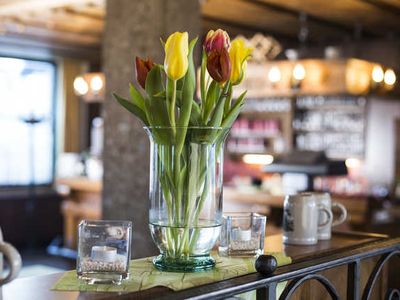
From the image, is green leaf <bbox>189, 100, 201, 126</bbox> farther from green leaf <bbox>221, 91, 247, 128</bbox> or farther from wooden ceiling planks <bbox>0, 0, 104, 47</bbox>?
wooden ceiling planks <bbox>0, 0, 104, 47</bbox>

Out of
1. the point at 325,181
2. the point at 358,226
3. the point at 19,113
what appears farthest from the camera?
the point at 19,113

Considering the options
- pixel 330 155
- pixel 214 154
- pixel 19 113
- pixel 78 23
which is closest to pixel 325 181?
pixel 330 155

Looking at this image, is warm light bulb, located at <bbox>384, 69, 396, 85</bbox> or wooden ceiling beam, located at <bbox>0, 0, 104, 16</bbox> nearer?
wooden ceiling beam, located at <bbox>0, 0, 104, 16</bbox>

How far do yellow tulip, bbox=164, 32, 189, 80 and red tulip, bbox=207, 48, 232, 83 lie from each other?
0.07 m

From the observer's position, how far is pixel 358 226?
657cm

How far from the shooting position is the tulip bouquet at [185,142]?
1.62 metres

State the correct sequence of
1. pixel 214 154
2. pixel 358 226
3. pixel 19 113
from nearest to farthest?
pixel 214 154
pixel 358 226
pixel 19 113

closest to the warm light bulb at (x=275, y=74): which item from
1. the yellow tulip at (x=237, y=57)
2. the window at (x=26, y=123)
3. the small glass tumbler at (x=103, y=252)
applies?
the window at (x=26, y=123)

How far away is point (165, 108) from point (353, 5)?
5423 millimetres

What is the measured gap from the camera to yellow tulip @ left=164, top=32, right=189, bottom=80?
1545 millimetres

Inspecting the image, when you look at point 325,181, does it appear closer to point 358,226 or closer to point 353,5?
point 358,226

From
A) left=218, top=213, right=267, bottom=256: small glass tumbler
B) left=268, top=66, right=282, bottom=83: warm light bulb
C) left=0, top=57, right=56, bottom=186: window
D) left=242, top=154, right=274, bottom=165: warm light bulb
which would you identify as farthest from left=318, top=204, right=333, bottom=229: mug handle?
left=242, top=154, right=274, bottom=165: warm light bulb

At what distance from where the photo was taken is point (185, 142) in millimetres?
1637

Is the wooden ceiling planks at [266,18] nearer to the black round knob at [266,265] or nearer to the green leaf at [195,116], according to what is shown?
the green leaf at [195,116]
